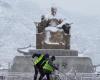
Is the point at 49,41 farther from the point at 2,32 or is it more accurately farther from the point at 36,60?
the point at 2,32

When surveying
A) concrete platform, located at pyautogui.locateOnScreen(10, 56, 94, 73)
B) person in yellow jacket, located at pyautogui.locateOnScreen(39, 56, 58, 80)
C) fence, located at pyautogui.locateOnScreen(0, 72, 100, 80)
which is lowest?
concrete platform, located at pyautogui.locateOnScreen(10, 56, 94, 73)

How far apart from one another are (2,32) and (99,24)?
1411 cm

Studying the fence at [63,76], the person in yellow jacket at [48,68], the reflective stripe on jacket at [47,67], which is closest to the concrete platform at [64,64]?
the fence at [63,76]

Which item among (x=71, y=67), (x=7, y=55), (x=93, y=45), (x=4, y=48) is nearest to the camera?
(x=71, y=67)

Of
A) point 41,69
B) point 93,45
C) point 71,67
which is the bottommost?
point 93,45

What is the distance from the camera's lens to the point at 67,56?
27.8 m

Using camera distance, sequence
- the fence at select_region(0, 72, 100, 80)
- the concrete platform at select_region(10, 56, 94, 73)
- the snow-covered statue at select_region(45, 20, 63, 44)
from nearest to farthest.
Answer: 1. the fence at select_region(0, 72, 100, 80)
2. the concrete platform at select_region(10, 56, 94, 73)
3. the snow-covered statue at select_region(45, 20, 63, 44)

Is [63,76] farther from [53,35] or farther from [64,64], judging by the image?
[53,35]

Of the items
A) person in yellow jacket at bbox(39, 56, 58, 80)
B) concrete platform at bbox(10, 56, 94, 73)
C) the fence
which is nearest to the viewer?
person in yellow jacket at bbox(39, 56, 58, 80)

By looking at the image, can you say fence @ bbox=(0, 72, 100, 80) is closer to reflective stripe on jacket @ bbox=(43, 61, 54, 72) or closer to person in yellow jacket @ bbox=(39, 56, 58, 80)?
person in yellow jacket @ bbox=(39, 56, 58, 80)

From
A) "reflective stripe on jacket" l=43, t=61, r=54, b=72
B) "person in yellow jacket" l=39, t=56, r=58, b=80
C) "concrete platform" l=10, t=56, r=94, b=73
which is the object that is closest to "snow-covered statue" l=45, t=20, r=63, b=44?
"concrete platform" l=10, t=56, r=94, b=73

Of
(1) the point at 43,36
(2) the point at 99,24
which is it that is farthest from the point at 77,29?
(1) the point at 43,36

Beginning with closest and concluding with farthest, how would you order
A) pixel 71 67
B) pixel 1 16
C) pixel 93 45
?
pixel 71 67, pixel 93 45, pixel 1 16

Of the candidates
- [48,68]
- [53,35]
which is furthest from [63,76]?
[53,35]
